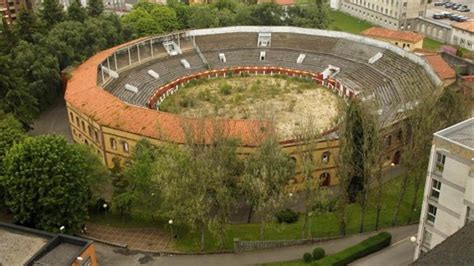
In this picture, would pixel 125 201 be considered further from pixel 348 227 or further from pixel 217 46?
pixel 217 46

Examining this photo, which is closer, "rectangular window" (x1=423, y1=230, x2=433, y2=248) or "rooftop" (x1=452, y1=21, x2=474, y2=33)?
"rectangular window" (x1=423, y1=230, x2=433, y2=248)

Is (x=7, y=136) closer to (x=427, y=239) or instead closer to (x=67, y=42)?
(x=67, y=42)

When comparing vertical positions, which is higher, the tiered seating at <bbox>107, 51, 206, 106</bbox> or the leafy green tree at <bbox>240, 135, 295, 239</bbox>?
the leafy green tree at <bbox>240, 135, 295, 239</bbox>

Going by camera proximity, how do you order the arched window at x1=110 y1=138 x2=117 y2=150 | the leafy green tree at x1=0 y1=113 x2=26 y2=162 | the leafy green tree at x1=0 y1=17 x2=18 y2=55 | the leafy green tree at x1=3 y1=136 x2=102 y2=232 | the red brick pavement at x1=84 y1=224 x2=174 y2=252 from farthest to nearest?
the leafy green tree at x1=0 y1=17 x2=18 y2=55
the arched window at x1=110 y1=138 x2=117 y2=150
the leafy green tree at x1=0 y1=113 x2=26 y2=162
the red brick pavement at x1=84 y1=224 x2=174 y2=252
the leafy green tree at x1=3 y1=136 x2=102 y2=232

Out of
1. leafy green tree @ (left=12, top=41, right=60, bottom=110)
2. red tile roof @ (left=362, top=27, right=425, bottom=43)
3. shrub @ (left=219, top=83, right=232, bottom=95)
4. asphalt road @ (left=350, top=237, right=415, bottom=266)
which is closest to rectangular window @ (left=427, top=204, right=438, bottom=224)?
asphalt road @ (left=350, top=237, right=415, bottom=266)

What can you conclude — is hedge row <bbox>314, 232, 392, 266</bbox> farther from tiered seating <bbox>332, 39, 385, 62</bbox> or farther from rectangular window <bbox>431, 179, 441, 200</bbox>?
tiered seating <bbox>332, 39, 385, 62</bbox>

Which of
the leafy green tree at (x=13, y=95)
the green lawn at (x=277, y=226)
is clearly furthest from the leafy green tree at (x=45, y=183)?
the leafy green tree at (x=13, y=95)
